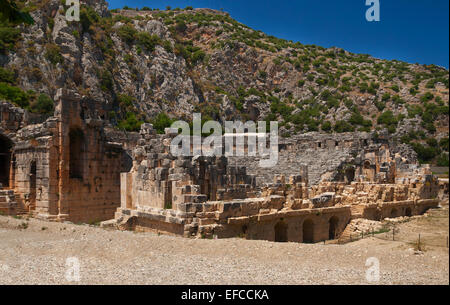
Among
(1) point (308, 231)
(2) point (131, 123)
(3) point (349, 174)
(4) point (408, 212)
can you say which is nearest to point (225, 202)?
(1) point (308, 231)

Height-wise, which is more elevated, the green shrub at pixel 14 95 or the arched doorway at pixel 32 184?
the green shrub at pixel 14 95

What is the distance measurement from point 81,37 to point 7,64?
30.8 ft

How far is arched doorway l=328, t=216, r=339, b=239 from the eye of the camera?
53.4ft

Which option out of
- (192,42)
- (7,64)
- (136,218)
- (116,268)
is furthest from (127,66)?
(116,268)

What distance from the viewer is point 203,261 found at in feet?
26.7

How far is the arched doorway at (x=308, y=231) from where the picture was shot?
15098mm

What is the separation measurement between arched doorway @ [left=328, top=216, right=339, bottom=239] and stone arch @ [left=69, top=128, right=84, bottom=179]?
436 inches

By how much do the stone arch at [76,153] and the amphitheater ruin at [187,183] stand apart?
0.05 metres

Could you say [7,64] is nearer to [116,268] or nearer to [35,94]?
[35,94]

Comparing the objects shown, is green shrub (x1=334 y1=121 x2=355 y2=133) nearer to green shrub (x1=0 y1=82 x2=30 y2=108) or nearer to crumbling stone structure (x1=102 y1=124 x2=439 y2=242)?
crumbling stone structure (x1=102 y1=124 x2=439 y2=242)

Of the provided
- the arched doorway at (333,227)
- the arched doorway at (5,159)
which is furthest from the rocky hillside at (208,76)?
the arched doorway at (333,227)

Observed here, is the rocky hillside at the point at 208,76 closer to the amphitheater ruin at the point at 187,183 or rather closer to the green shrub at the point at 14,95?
the green shrub at the point at 14,95

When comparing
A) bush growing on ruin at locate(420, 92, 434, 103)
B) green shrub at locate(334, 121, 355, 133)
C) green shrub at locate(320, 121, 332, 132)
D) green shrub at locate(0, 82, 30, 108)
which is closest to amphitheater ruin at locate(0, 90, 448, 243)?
green shrub at locate(0, 82, 30, 108)
